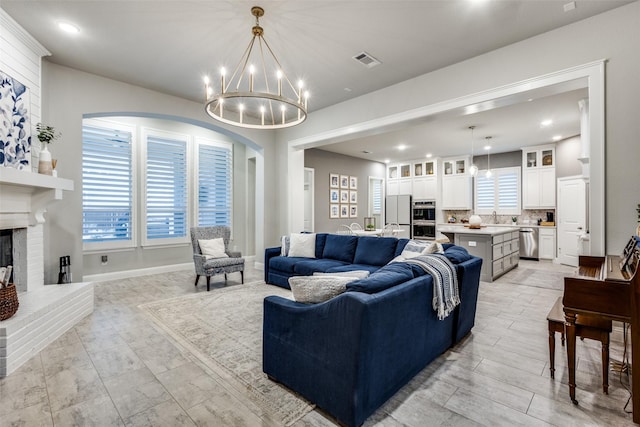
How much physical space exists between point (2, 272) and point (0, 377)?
89cm

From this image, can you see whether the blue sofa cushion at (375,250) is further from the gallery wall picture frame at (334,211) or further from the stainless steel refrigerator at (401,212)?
the stainless steel refrigerator at (401,212)

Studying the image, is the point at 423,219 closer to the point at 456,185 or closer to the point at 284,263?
the point at 456,185

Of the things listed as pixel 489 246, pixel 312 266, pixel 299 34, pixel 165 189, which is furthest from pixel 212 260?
pixel 489 246

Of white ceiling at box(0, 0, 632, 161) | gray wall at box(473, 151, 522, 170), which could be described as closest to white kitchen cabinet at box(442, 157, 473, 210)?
gray wall at box(473, 151, 522, 170)

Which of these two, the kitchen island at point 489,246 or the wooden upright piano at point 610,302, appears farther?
the kitchen island at point 489,246

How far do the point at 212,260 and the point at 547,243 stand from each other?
8006 millimetres

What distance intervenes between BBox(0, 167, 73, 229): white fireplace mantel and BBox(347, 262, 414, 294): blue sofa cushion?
10.3 ft

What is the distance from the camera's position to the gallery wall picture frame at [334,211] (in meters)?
8.45

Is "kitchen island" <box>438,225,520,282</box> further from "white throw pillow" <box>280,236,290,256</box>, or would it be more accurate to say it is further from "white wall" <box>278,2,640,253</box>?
"white throw pillow" <box>280,236,290,256</box>

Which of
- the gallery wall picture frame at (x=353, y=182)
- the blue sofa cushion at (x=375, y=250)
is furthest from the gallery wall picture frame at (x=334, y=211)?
the blue sofa cushion at (x=375, y=250)

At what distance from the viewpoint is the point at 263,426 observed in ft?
5.53

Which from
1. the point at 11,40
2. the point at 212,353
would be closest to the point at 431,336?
the point at 212,353

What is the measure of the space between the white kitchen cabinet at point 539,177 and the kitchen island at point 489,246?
2208 millimetres

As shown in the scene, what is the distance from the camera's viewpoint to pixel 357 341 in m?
1.56
